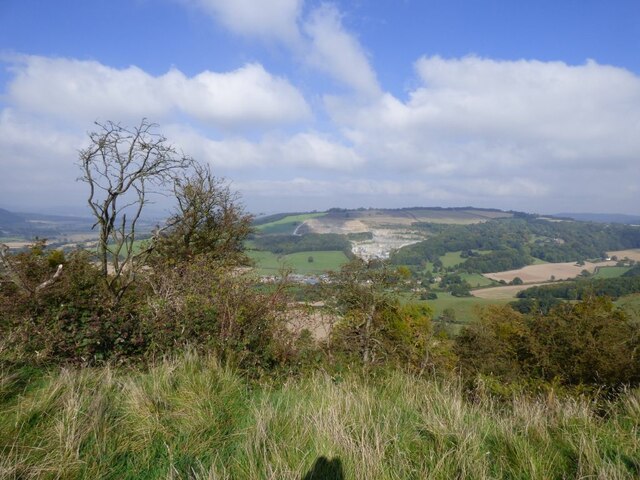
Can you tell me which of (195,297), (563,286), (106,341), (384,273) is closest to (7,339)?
(106,341)

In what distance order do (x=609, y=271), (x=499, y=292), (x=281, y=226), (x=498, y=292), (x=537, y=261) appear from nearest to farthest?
(x=499, y=292), (x=498, y=292), (x=609, y=271), (x=537, y=261), (x=281, y=226)

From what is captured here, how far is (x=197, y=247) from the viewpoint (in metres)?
14.5

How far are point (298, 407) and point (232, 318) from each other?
2552 millimetres

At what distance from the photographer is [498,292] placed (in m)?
53.0

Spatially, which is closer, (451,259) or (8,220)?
(451,259)

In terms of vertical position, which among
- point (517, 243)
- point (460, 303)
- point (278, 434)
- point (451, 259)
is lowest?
point (460, 303)

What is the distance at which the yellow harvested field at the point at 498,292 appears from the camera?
49.4 m

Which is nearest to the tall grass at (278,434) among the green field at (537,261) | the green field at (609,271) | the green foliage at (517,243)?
the green foliage at (517,243)

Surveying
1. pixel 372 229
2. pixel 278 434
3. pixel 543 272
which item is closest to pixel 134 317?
pixel 278 434

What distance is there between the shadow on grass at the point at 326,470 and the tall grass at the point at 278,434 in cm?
1

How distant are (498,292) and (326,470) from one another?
58.2 m

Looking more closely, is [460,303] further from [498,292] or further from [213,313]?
[213,313]

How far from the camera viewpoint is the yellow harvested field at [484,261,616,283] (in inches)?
2462

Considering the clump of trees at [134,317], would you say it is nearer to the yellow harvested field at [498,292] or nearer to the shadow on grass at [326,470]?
the shadow on grass at [326,470]
